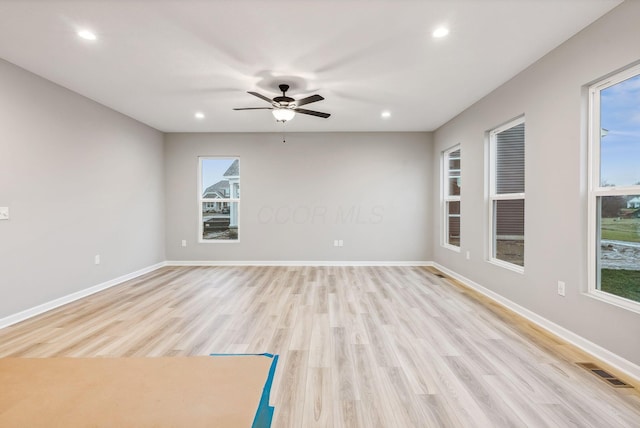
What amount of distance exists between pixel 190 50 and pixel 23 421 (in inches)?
124

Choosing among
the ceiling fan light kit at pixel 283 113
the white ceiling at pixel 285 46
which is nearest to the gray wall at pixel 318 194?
the white ceiling at pixel 285 46

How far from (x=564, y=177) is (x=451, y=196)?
9.32ft

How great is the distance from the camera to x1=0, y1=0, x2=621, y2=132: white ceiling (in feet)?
7.48

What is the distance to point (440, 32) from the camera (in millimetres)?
2570

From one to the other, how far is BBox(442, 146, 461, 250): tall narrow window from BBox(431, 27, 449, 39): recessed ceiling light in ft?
9.59

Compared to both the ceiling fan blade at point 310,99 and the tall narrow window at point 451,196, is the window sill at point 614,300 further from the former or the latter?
the ceiling fan blade at point 310,99

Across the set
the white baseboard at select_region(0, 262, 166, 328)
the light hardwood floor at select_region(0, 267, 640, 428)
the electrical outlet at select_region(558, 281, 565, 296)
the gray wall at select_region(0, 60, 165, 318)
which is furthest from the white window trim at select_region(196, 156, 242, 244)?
the electrical outlet at select_region(558, 281, 565, 296)

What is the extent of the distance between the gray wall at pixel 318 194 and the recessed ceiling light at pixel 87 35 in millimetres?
3474

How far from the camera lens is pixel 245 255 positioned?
616 centimetres

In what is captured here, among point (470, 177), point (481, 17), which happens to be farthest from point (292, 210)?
point (481, 17)

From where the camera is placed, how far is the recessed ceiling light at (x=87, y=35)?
2566 mm

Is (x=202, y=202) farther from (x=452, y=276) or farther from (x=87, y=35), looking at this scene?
(x=452, y=276)

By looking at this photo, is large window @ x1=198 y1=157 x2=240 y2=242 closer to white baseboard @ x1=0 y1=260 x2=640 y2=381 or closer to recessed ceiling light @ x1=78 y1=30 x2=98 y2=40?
white baseboard @ x1=0 y1=260 x2=640 y2=381

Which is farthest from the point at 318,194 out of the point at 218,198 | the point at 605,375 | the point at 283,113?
the point at 605,375
